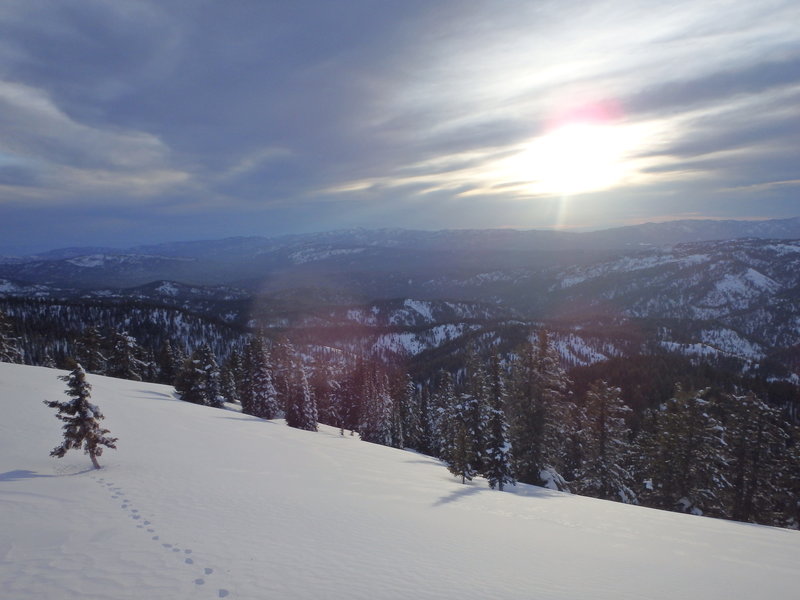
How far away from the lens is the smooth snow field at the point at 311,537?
7.19 m

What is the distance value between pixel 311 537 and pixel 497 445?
1799 cm

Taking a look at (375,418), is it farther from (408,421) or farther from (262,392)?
(262,392)

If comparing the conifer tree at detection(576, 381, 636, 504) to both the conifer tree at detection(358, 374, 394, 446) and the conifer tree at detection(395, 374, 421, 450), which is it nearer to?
the conifer tree at detection(358, 374, 394, 446)

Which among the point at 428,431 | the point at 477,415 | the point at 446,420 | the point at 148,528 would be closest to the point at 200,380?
the point at 446,420

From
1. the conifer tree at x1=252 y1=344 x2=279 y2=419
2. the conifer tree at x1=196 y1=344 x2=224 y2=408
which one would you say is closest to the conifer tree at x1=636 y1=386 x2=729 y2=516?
the conifer tree at x1=252 y1=344 x2=279 y2=419

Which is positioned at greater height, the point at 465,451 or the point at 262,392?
the point at 465,451

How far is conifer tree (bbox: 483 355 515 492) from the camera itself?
987 inches

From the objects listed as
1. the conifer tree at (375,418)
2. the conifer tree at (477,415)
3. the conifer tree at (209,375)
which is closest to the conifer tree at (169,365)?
the conifer tree at (209,375)

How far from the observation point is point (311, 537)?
10078 millimetres

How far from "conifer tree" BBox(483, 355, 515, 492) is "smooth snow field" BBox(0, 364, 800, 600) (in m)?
3.78

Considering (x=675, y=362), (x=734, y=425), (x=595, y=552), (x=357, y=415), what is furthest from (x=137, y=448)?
(x=675, y=362)

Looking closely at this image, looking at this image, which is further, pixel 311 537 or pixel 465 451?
pixel 465 451

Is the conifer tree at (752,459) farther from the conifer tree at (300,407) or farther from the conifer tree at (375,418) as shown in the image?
the conifer tree at (375,418)

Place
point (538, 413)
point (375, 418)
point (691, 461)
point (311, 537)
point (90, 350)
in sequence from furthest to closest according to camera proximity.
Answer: point (375, 418), point (90, 350), point (538, 413), point (691, 461), point (311, 537)
